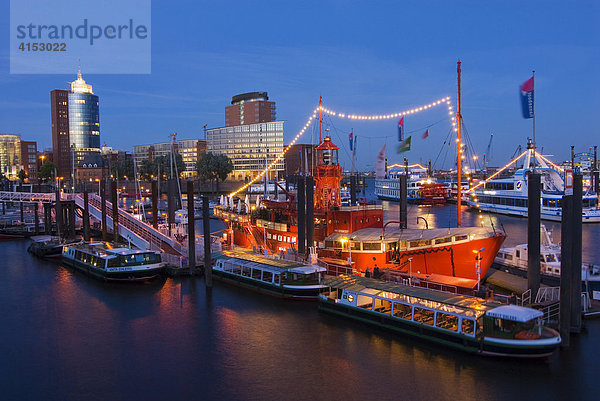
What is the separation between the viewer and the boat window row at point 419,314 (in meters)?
23.2

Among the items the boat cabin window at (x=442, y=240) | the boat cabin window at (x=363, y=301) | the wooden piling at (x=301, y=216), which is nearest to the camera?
the boat cabin window at (x=363, y=301)

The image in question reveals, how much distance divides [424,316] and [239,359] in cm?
1006

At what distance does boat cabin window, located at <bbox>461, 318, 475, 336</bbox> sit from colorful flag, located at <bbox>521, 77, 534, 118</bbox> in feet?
67.6

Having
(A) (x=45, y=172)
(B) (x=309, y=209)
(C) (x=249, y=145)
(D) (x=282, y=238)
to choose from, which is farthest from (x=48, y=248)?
(C) (x=249, y=145)

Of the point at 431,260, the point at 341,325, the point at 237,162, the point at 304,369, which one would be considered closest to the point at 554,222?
the point at 431,260

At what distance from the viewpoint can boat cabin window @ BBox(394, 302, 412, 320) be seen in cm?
2596

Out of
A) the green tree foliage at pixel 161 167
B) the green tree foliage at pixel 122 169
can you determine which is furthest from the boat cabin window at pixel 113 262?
the green tree foliage at pixel 122 169

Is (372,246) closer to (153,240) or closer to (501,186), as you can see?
(153,240)

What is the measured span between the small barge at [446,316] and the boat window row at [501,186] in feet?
245

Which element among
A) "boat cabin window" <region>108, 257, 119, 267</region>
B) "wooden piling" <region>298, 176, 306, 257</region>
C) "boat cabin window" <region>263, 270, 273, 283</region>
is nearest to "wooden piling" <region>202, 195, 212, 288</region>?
"boat cabin window" <region>263, 270, 273, 283</region>

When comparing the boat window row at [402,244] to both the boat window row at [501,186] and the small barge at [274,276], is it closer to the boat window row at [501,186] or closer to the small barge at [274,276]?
the small barge at [274,276]

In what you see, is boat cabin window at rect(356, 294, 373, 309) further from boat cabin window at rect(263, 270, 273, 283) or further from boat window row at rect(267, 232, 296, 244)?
boat window row at rect(267, 232, 296, 244)

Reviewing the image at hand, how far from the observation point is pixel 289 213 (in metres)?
42.2

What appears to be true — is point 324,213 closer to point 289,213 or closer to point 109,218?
point 289,213
